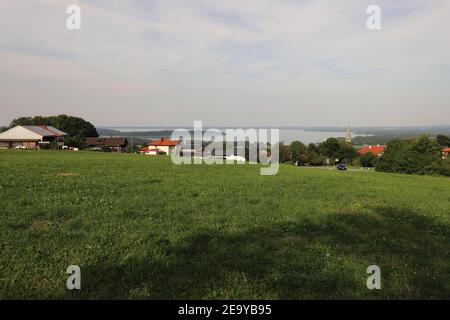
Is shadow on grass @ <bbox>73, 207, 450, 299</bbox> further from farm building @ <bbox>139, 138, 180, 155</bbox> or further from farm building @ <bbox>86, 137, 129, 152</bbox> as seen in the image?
farm building @ <bbox>86, 137, 129, 152</bbox>

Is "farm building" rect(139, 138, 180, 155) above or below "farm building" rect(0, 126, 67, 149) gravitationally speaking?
below

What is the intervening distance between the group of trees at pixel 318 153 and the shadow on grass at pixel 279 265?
11297cm

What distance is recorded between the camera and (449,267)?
787 centimetres

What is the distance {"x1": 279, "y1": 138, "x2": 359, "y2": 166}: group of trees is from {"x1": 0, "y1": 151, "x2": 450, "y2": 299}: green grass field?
110 m

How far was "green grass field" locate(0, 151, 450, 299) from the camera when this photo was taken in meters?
6.44

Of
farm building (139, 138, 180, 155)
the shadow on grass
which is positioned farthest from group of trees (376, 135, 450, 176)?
the shadow on grass

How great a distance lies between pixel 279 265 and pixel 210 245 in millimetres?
1817

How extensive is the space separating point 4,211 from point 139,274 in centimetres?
592

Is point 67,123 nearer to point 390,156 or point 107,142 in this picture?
point 107,142

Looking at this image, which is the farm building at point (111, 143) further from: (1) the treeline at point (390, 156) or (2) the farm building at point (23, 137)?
(1) the treeline at point (390, 156)

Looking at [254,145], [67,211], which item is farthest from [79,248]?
[254,145]

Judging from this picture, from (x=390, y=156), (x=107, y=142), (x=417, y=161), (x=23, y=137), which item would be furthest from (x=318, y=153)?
(x=23, y=137)

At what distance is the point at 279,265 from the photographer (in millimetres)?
7500

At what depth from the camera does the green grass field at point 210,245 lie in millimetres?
6438
